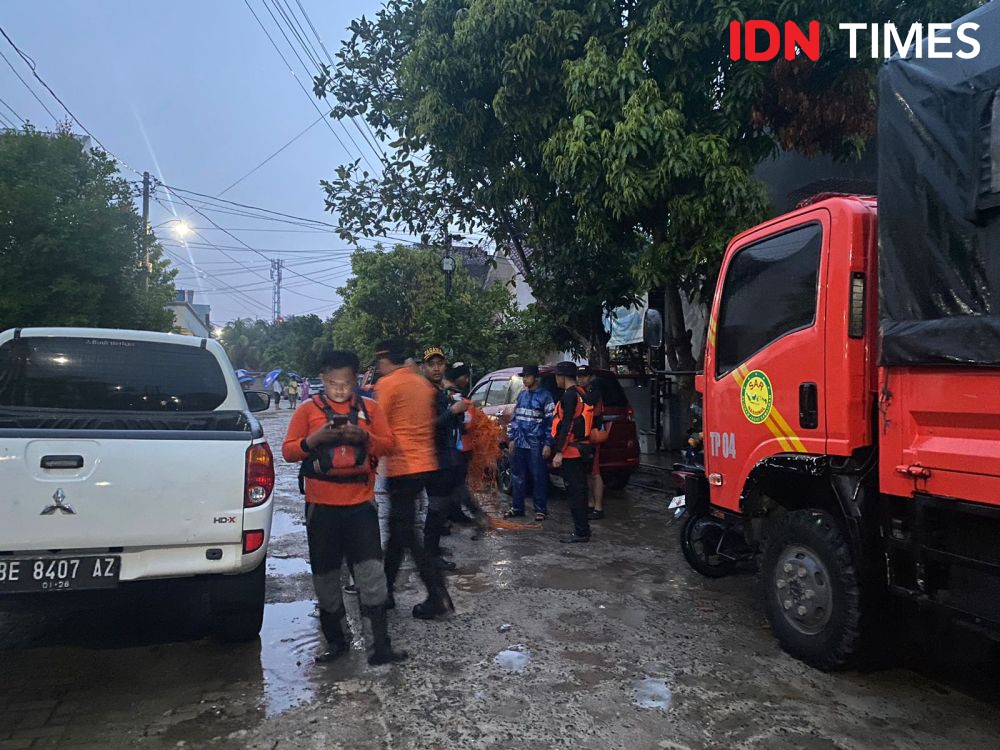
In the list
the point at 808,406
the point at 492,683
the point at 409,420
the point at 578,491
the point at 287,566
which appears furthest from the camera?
the point at 578,491

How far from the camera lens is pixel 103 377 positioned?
15.5 feet

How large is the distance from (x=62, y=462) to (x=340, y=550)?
146 centimetres

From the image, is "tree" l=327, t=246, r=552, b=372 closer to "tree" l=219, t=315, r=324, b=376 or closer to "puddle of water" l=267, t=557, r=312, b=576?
"puddle of water" l=267, t=557, r=312, b=576

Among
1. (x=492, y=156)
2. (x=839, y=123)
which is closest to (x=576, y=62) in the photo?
(x=492, y=156)

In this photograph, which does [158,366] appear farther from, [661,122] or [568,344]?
[568,344]

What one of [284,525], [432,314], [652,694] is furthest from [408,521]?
[432,314]

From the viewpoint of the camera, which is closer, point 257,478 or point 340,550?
point 257,478

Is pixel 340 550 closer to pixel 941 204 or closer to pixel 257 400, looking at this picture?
pixel 257 400

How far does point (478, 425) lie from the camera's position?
342 inches

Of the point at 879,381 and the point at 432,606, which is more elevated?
the point at 879,381

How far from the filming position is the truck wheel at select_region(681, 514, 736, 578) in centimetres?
552

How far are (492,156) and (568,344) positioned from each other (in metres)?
5.09

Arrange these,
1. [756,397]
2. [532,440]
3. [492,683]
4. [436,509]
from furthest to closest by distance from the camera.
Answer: [532,440], [436,509], [756,397], [492,683]
